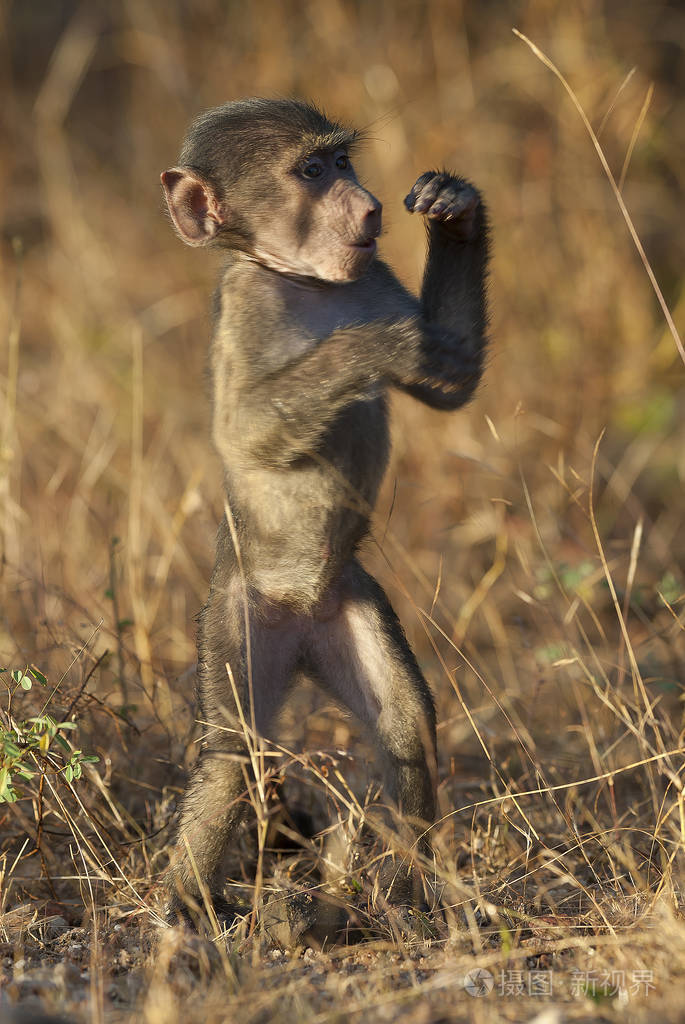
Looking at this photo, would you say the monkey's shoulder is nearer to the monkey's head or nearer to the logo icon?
the monkey's head

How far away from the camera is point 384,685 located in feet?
9.95

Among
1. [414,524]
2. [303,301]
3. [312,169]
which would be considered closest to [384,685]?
[303,301]

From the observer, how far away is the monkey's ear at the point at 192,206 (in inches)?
119

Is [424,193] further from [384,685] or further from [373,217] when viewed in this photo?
[384,685]

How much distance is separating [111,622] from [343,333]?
1.90 metres

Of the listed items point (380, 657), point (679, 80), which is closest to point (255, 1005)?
point (380, 657)

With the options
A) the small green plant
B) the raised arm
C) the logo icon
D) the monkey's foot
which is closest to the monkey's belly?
the raised arm

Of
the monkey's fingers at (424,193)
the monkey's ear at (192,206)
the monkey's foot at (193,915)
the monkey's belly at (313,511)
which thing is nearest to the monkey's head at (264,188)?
the monkey's ear at (192,206)

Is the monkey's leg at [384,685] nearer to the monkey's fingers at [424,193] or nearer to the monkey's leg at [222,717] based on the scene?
the monkey's leg at [222,717]

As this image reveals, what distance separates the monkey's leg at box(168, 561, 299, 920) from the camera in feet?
9.72

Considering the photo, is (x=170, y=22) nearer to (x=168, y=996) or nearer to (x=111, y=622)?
→ (x=111, y=622)

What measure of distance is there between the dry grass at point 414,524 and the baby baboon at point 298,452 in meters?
0.15

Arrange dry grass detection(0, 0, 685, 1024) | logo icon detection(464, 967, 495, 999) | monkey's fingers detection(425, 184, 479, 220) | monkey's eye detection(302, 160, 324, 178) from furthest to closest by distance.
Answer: monkey's eye detection(302, 160, 324, 178) < monkey's fingers detection(425, 184, 479, 220) < dry grass detection(0, 0, 685, 1024) < logo icon detection(464, 967, 495, 999)

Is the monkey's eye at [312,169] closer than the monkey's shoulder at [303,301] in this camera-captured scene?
No
